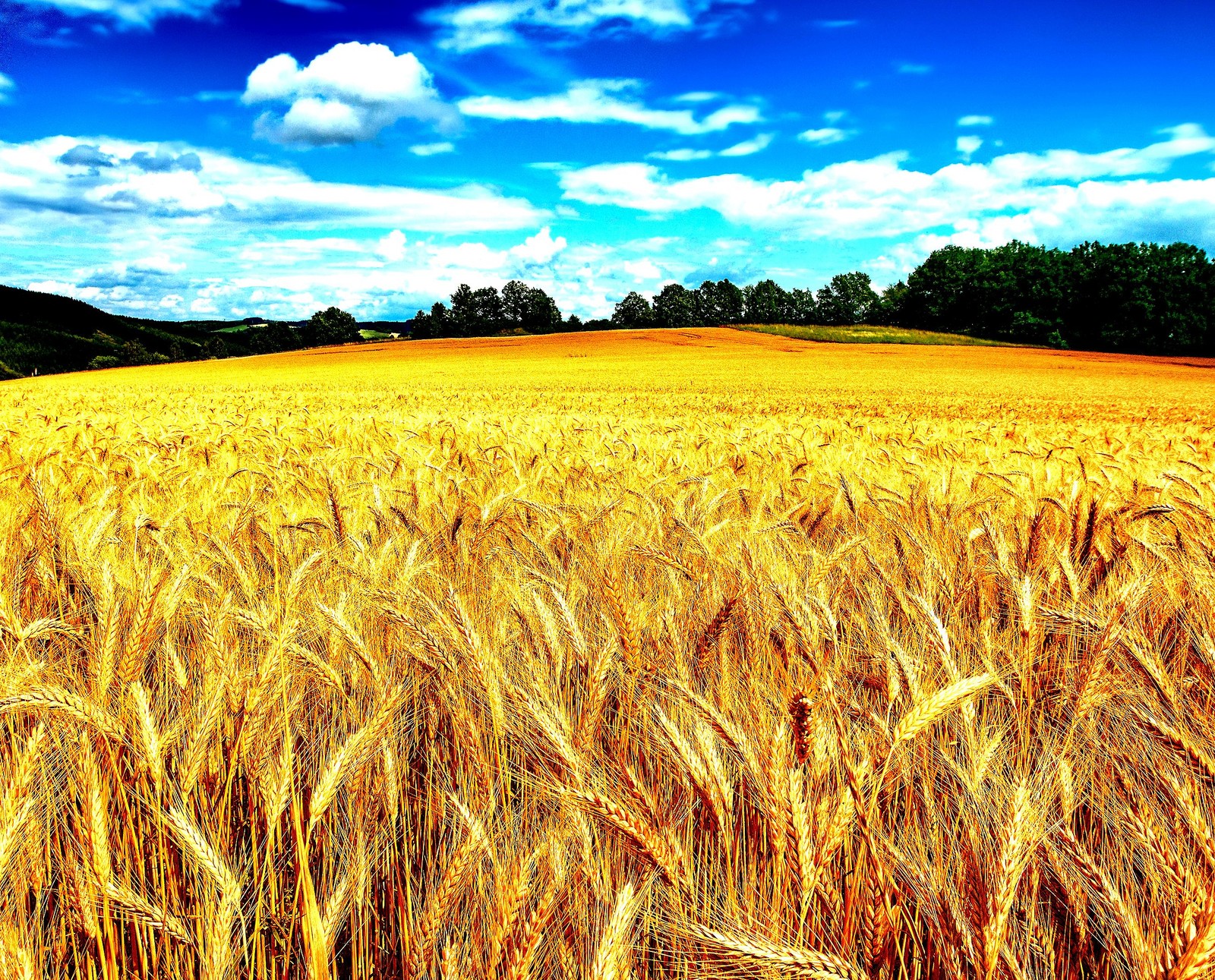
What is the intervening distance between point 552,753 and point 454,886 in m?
0.24

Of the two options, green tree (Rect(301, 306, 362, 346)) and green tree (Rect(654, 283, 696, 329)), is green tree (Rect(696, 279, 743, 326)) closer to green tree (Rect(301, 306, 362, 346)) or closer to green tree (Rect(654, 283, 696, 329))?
green tree (Rect(654, 283, 696, 329))

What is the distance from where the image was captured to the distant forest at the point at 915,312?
59438mm

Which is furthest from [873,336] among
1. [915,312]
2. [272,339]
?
[272,339]

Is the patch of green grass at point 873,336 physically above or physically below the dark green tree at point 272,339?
below

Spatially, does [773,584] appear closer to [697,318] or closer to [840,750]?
[840,750]

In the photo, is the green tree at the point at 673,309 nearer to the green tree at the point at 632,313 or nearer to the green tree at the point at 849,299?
the green tree at the point at 632,313

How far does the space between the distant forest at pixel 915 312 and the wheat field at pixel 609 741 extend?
71953mm

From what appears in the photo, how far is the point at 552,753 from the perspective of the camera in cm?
115

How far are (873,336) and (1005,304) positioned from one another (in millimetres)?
18871

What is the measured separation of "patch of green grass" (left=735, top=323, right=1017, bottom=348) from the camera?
197 ft

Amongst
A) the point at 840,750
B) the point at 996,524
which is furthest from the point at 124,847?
the point at 996,524

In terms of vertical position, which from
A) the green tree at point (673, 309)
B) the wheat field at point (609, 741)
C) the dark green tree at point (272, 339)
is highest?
the green tree at point (673, 309)

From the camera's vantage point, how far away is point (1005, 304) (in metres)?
70.3

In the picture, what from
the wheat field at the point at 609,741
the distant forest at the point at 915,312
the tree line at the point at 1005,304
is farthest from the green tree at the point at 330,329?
the wheat field at the point at 609,741
